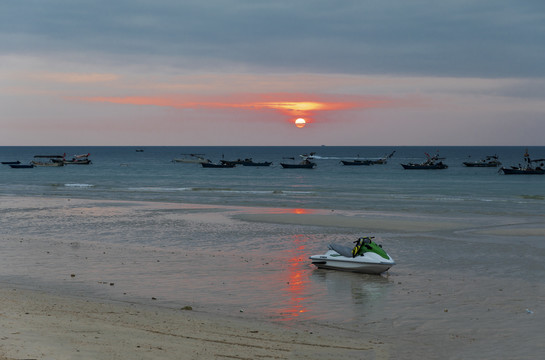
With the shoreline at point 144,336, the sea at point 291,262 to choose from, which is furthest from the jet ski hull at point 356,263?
the shoreline at point 144,336

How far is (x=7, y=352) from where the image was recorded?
34.8ft

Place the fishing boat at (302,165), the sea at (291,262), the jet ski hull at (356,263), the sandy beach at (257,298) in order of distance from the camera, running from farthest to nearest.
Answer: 1. the fishing boat at (302,165)
2. the jet ski hull at (356,263)
3. the sea at (291,262)
4. the sandy beach at (257,298)

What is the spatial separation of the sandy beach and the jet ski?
0.39 m

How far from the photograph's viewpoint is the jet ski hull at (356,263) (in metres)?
20.3

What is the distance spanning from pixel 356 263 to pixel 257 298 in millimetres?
4937

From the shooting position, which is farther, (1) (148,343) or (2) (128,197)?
(2) (128,197)

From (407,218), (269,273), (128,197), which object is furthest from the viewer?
(128,197)

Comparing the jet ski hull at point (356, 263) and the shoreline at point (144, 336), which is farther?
the jet ski hull at point (356, 263)

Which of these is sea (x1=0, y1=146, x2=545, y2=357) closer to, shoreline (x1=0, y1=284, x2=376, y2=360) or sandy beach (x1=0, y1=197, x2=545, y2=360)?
sandy beach (x1=0, y1=197, x2=545, y2=360)

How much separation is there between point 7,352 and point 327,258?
41.0ft

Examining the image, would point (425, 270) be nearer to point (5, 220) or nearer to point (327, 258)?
point (327, 258)

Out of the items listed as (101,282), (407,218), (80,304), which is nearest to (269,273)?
(101,282)

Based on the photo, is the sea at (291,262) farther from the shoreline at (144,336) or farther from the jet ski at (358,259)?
the shoreline at (144,336)

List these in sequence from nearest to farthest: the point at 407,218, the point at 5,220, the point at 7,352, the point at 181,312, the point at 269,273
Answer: the point at 7,352
the point at 181,312
the point at 269,273
the point at 5,220
the point at 407,218
